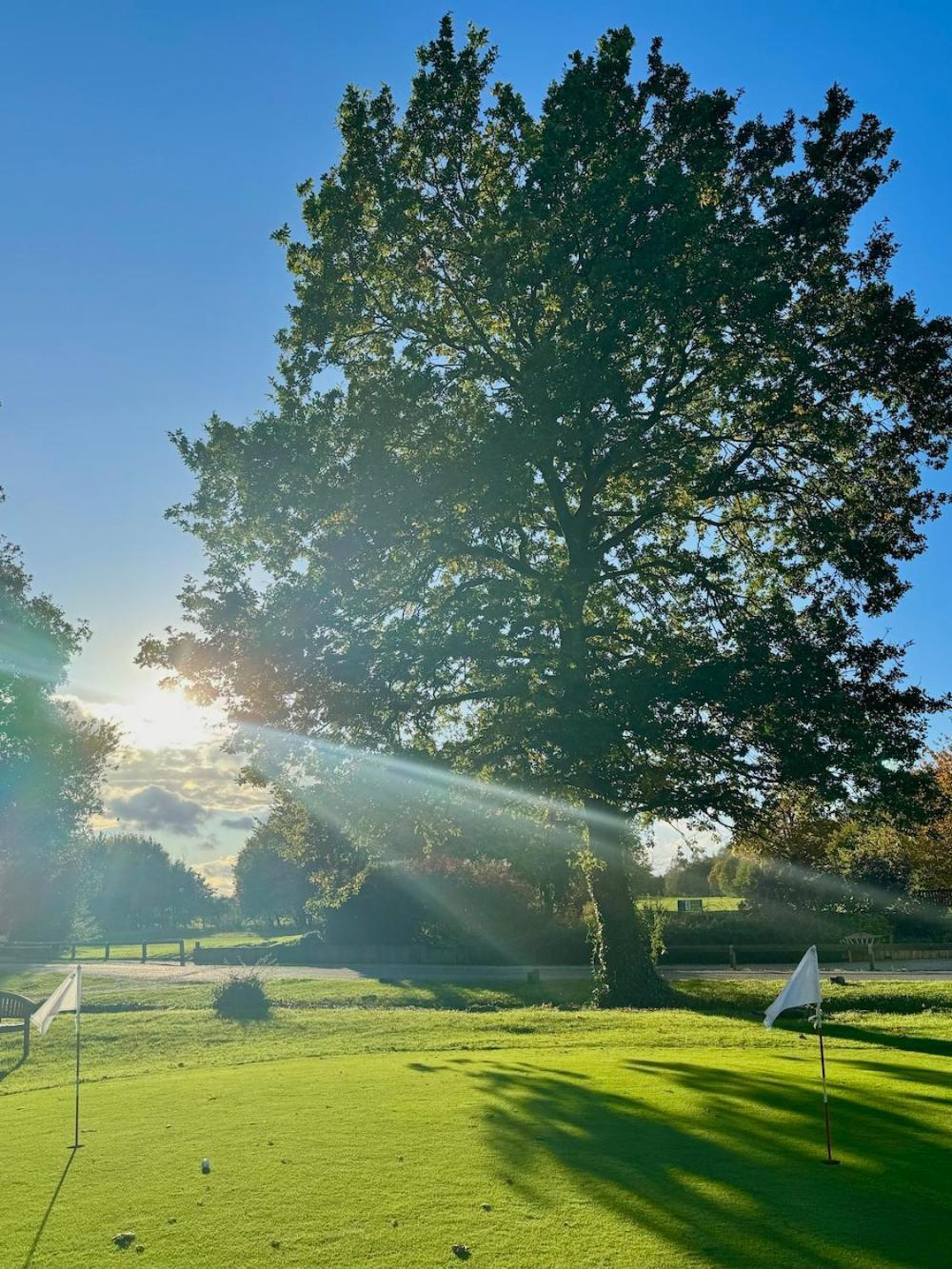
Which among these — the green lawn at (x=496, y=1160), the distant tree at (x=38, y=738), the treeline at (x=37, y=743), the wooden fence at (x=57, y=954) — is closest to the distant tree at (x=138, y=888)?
the treeline at (x=37, y=743)

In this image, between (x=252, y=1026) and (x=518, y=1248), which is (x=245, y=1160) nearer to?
(x=518, y=1248)

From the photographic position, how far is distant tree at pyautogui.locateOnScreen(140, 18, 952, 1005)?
20875 mm

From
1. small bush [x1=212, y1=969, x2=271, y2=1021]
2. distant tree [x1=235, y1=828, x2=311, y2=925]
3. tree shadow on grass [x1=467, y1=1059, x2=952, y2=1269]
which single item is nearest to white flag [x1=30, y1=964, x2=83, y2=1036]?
tree shadow on grass [x1=467, y1=1059, x2=952, y2=1269]

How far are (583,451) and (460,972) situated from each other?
2291cm

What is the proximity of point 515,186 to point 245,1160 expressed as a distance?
21.5 m

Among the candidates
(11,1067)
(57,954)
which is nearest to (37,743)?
(57,954)

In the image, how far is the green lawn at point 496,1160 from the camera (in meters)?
5.91

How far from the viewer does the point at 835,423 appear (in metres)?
23.2

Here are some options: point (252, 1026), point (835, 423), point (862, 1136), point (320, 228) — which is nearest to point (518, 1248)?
point (862, 1136)

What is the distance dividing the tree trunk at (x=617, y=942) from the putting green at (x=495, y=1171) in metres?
12.9

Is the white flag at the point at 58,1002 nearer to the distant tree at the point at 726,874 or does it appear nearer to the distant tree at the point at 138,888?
the distant tree at the point at 726,874

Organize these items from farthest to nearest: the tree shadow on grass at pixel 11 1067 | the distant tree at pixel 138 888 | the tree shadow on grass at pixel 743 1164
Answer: the distant tree at pixel 138 888 < the tree shadow on grass at pixel 11 1067 < the tree shadow on grass at pixel 743 1164

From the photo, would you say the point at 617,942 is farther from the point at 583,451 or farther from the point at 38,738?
the point at 38,738

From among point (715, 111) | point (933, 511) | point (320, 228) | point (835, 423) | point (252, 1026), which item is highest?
point (715, 111)
